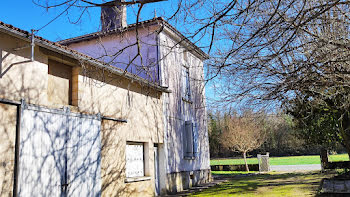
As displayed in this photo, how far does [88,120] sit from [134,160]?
268cm

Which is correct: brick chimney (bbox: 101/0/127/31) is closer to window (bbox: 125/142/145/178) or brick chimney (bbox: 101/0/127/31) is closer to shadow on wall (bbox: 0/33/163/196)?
shadow on wall (bbox: 0/33/163/196)

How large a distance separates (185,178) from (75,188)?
620 cm

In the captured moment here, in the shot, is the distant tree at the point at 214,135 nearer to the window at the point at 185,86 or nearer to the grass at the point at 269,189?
the window at the point at 185,86

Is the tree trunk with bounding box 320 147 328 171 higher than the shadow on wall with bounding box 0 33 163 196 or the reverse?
the reverse

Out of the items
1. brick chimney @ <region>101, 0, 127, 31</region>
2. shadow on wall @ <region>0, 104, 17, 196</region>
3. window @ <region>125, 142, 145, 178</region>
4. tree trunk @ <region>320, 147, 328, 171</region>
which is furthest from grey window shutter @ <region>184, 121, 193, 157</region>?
tree trunk @ <region>320, 147, 328, 171</region>

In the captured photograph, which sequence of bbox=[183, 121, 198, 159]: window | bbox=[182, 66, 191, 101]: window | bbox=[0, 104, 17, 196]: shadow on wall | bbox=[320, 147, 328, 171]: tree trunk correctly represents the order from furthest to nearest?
bbox=[320, 147, 328, 171]: tree trunk → bbox=[182, 66, 191, 101]: window → bbox=[183, 121, 198, 159]: window → bbox=[0, 104, 17, 196]: shadow on wall

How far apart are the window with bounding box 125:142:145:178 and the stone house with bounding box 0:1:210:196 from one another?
0.03 metres

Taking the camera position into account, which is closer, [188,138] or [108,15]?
[108,15]

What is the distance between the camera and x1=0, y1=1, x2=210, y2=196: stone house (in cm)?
575

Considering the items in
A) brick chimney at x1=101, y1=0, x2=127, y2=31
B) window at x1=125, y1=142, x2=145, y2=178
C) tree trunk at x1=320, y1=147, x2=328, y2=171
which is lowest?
tree trunk at x1=320, y1=147, x2=328, y2=171

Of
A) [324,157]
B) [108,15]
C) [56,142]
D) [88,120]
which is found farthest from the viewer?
[324,157]

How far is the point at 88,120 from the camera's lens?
776 centimetres

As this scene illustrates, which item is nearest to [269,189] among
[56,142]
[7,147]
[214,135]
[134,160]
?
[134,160]

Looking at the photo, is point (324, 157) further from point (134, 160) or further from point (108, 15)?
point (108, 15)
